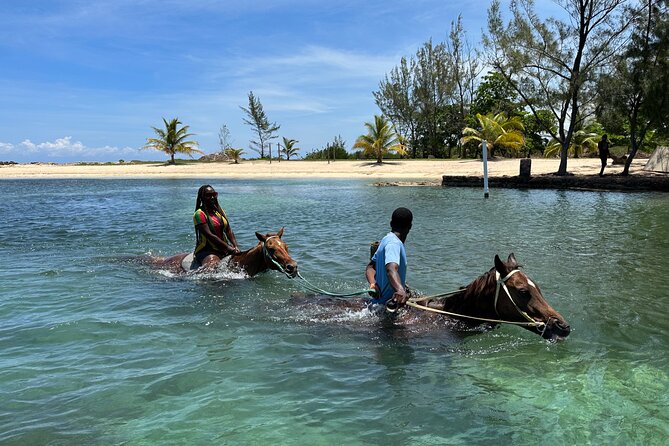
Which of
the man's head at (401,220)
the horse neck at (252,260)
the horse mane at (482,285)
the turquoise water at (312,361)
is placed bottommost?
the turquoise water at (312,361)

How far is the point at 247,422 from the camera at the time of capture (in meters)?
4.54

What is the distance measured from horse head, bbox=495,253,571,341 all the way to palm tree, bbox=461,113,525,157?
4466cm

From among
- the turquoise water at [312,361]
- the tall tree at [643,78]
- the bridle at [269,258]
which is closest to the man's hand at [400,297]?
the turquoise water at [312,361]

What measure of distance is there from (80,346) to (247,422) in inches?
122

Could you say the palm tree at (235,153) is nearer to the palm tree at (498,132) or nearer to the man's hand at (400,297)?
the palm tree at (498,132)

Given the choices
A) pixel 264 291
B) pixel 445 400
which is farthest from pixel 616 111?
pixel 445 400

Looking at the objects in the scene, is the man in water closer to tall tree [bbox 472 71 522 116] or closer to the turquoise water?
the turquoise water

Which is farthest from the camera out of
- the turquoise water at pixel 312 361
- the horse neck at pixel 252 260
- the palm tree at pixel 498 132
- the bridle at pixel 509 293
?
the palm tree at pixel 498 132

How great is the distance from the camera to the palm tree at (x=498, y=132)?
48.3 metres

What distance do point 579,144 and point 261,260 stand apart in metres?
49.4

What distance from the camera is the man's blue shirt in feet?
18.5

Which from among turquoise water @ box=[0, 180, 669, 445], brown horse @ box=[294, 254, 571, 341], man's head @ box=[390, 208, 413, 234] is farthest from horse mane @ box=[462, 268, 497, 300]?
man's head @ box=[390, 208, 413, 234]

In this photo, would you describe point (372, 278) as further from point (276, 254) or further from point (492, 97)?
point (492, 97)

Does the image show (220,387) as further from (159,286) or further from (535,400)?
(159,286)
